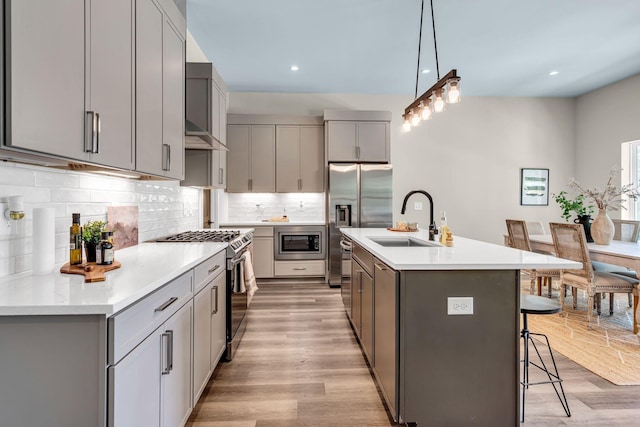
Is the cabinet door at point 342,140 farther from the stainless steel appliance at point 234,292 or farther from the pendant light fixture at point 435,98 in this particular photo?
the stainless steel appliance at point 234,292

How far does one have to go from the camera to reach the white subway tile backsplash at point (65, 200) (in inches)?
55.5

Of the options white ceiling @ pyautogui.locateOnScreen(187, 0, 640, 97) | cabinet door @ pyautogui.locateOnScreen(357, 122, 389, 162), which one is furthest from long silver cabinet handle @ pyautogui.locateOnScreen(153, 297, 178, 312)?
cabinet door @ pyautogui.locateOnScreen(357, 122, 389, 162)

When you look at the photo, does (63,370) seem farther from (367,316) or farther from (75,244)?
(367,316)

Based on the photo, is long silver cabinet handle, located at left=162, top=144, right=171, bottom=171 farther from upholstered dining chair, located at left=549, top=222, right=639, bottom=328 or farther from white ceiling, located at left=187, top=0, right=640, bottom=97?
upholstered dining chair, located at left=549, top=222, right=639, bottom=328

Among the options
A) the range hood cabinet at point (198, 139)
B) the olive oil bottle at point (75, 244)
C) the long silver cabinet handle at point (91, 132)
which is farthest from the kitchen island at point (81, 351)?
the range hood cabinet at point (198, 139)

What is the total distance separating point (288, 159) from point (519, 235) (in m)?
3.30

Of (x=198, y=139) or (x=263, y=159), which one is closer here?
(x=198, y=139)

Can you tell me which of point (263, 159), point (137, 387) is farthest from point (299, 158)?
point (137, 387)

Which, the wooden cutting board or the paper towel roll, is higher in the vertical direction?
the paper towel roll

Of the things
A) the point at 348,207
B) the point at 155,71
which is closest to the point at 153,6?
the point at 155,71

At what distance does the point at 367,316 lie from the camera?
239 centimetres

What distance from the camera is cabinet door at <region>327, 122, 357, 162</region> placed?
16.1 ft

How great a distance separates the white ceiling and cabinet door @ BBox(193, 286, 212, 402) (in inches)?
105

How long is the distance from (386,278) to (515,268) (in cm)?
65
